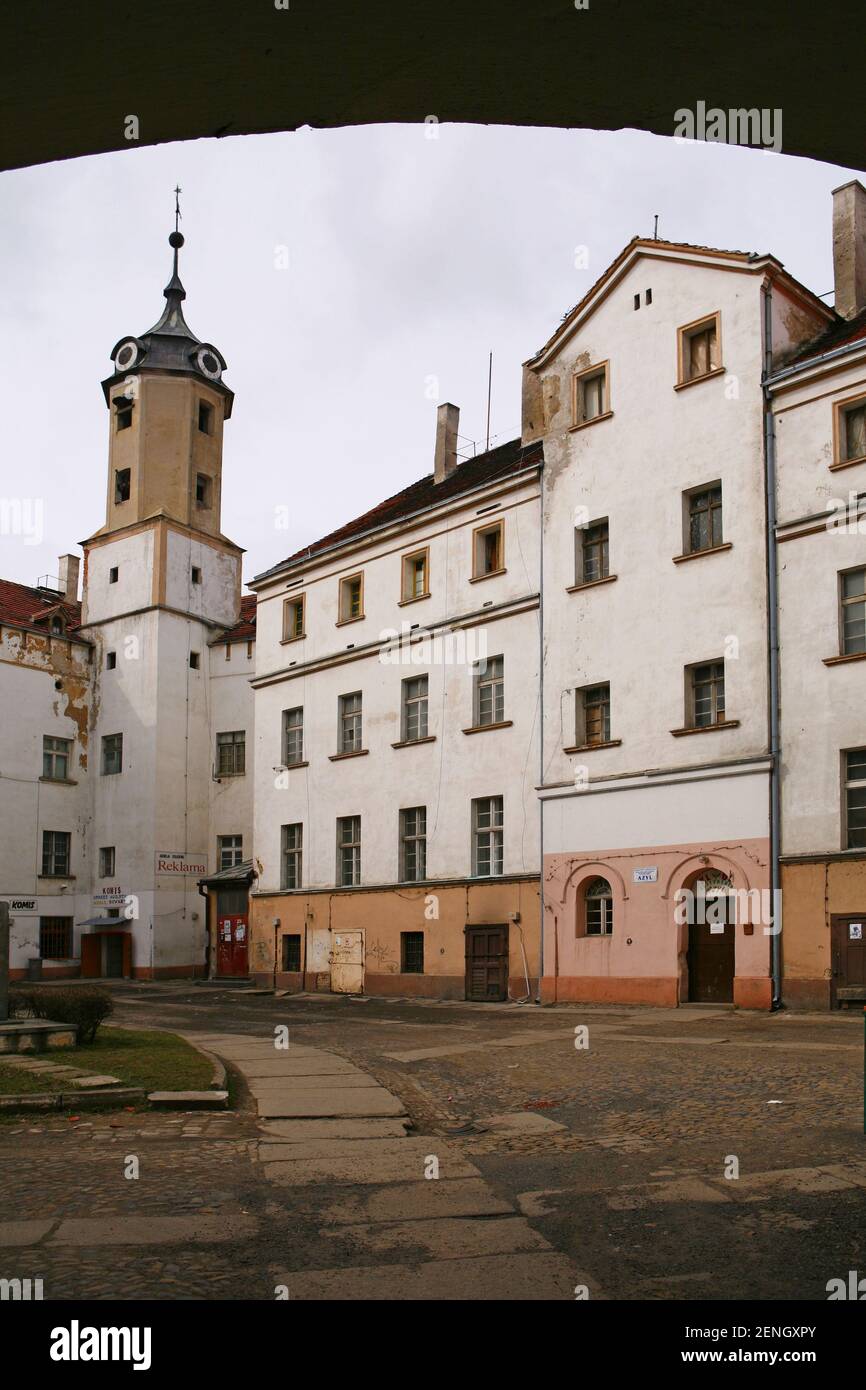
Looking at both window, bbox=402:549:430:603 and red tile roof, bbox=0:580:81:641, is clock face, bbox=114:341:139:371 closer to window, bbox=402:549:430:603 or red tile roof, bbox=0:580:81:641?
red tile roof, bbox=0:580:81:641

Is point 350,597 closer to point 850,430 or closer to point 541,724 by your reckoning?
point 541,724

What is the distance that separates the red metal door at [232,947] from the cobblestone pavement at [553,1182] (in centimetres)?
2707

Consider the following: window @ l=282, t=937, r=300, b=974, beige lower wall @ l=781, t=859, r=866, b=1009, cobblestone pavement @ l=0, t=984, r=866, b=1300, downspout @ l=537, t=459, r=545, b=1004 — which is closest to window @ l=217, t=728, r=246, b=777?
window @ l=282, t=937, r=300, b=974

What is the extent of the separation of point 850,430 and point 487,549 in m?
10.7

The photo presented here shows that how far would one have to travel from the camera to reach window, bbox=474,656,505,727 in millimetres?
30172

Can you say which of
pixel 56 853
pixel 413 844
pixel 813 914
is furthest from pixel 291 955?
pixel 813 914

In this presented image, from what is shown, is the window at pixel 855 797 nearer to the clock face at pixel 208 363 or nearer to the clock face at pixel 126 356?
the clock face at pixel 208 363

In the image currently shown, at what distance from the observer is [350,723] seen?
115 feet

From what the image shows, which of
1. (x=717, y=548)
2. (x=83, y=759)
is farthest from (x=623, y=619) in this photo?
(x=83, y=759)

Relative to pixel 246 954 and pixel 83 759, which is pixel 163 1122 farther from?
pixel 83 759

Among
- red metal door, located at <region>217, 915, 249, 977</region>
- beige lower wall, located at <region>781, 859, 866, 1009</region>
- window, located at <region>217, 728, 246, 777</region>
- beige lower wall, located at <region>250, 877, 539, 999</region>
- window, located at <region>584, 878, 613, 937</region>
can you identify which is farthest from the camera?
window, located at <region>217, 728, 246, 777</region>

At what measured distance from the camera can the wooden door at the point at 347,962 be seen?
3291 centimetres

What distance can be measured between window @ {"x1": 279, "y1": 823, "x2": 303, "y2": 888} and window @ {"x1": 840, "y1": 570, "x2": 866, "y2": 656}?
19.0 m

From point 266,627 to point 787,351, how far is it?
779 inches
